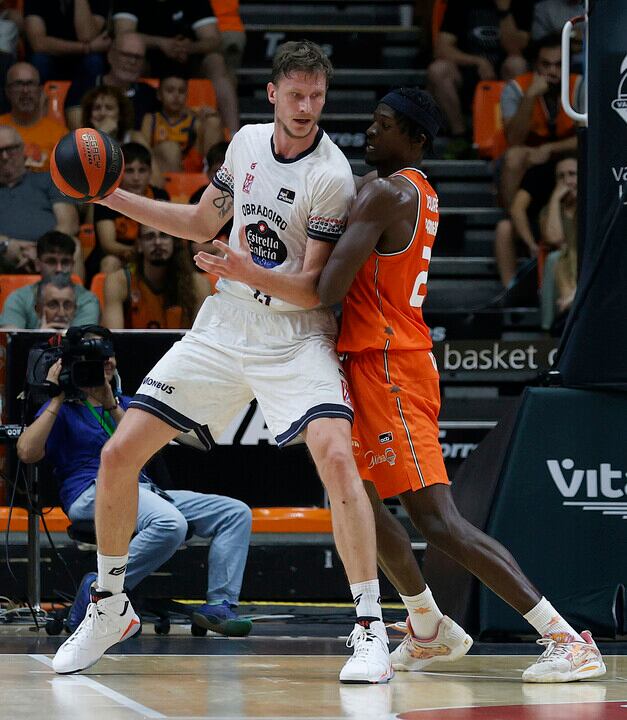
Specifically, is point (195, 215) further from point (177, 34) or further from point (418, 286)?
point (177, 34)

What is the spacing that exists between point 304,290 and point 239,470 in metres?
3.11

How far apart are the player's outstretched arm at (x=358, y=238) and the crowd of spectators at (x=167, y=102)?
15.2 ft

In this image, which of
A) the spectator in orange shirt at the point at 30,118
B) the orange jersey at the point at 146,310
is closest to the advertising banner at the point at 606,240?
Result: the orange jersey at the point at 146,310

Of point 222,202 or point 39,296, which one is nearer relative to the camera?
point 222,202

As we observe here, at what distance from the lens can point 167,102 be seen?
11227 mm

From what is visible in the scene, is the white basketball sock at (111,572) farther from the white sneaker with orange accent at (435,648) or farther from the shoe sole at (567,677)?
the shoe sole at (567,677)

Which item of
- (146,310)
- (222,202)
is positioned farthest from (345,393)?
(146,310)

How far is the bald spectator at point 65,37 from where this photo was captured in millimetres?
11773

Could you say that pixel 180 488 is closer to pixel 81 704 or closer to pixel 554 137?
pixel 81 704

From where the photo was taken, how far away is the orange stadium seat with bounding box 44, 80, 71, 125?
1147 centimetres

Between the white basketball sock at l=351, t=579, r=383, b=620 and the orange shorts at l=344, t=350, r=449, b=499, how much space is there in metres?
0.38

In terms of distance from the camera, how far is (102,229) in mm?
10125

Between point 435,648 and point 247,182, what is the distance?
5.99 feet

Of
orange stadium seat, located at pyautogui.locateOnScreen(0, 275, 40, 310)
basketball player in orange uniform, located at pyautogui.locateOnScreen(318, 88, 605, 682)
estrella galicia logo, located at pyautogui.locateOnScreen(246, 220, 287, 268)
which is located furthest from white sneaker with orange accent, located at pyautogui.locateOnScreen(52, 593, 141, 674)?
orange stadium seat, located at pyautogui.locateOnScreen(0, 275, 40, 310)
